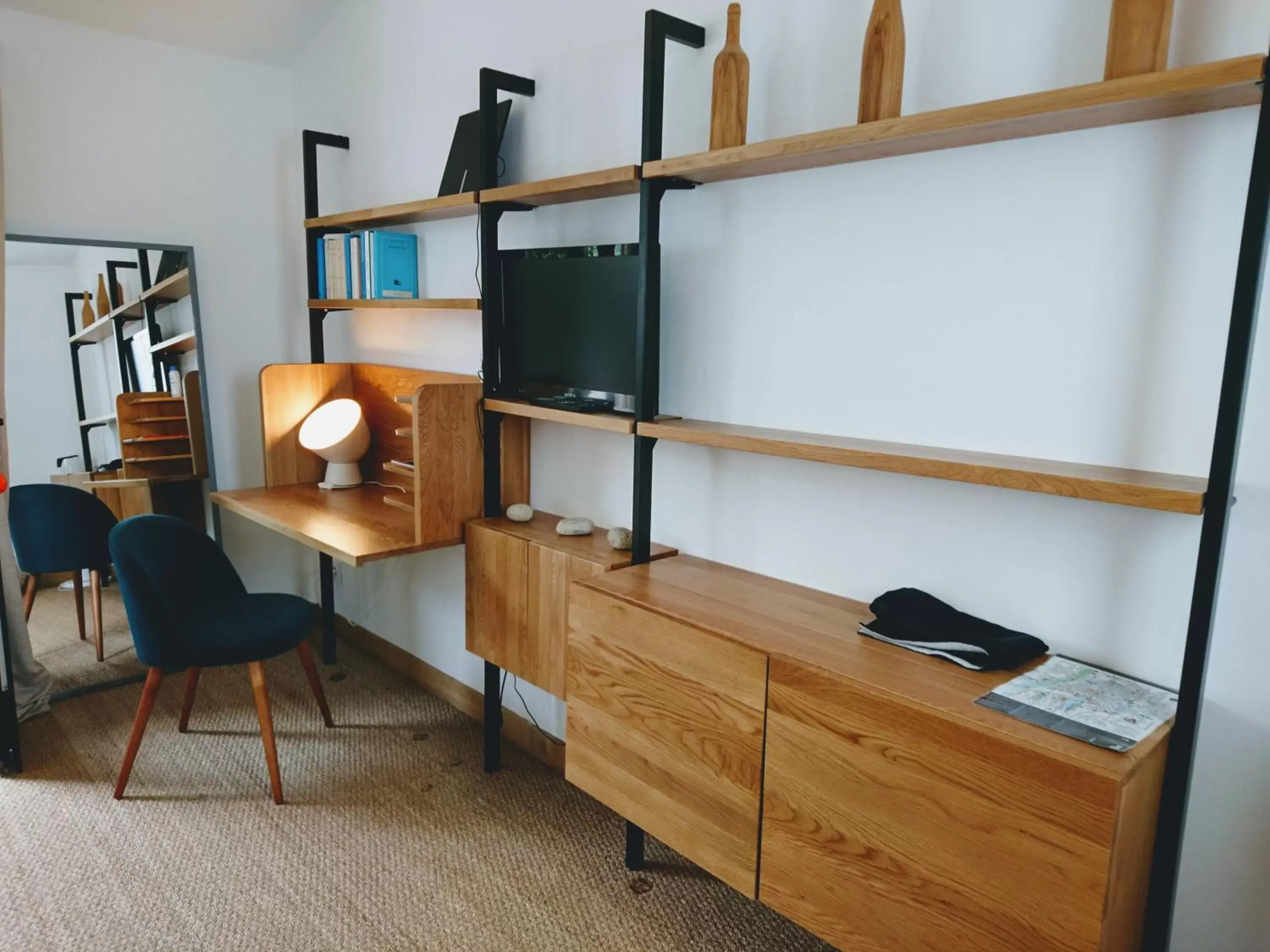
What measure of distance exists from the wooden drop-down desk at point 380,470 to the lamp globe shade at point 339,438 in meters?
0.06

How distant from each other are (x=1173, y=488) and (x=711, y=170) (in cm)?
116

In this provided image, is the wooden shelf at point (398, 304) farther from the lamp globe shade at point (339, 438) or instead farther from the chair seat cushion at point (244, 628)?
the chair seat cushion at point (244, 628)

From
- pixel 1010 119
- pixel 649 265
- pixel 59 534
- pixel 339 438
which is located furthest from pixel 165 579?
pixel 1010 119

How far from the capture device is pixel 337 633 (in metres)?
4.07

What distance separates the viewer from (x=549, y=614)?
2395 millimetres

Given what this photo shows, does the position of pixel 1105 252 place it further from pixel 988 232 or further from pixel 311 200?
pixel 311 200

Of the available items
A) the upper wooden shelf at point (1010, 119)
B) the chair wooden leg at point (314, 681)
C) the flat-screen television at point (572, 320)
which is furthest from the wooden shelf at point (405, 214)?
the chair wooden leg at point (314, 681)

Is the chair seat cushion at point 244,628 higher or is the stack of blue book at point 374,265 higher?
the stack of blue book at point 374,265

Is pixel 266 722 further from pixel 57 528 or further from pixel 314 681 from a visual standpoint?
pixel 57 528

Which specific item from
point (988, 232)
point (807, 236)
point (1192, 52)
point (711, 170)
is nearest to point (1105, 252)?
point (988, 232)

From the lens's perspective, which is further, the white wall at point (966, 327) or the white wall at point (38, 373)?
the white wall at point (38, 373)

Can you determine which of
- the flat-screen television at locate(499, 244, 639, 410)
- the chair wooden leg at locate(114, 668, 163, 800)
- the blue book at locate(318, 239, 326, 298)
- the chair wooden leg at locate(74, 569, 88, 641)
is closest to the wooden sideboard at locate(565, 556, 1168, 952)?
the flat-screen television at locate(499, 244, 639, 410)

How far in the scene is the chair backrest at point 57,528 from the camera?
3.12m

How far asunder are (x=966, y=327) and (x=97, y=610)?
11.1 feet
